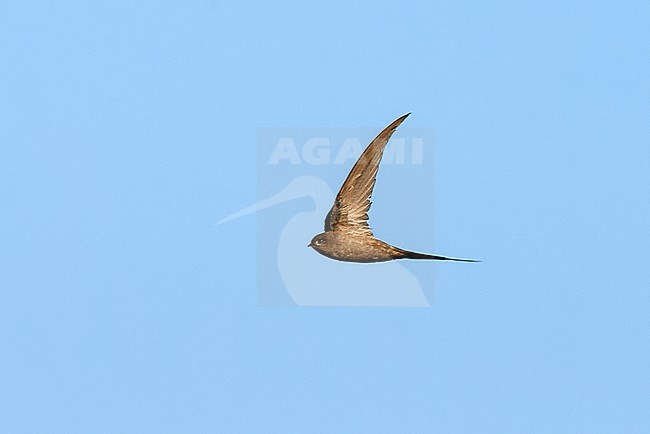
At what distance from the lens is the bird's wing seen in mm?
4434

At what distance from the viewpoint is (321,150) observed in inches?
199

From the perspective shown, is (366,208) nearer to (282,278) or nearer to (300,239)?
(300,239)

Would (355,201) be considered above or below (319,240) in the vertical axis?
above

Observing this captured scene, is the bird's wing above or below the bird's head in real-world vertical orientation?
above

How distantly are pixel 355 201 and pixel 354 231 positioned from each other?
0.40ft

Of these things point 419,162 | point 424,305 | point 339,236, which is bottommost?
point 424,305

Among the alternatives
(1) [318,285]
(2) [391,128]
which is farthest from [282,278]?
(2) [391,128]

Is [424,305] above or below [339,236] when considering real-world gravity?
below

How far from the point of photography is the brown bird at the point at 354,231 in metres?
4.46

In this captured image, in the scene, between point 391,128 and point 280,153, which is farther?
point 280,153

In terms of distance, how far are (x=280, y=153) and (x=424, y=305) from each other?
966mm

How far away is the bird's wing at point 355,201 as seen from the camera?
4.43 meters

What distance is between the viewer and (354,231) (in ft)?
14.7

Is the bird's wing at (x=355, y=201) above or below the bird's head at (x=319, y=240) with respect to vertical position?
above
